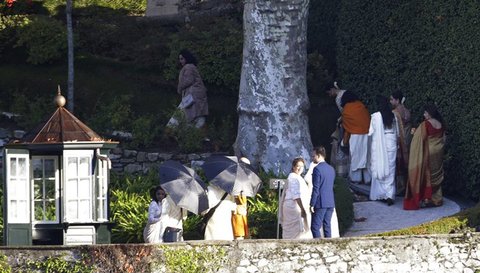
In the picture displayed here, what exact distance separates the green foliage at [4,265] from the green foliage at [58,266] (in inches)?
8.9

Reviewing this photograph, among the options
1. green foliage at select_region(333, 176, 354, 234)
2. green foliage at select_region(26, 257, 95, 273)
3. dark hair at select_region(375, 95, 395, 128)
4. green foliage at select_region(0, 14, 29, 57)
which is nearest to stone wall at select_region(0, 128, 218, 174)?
green foliage at select_region(333, 176, 354, 234)

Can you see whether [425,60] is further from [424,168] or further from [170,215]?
[170,215]

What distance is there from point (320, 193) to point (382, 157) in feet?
11.5

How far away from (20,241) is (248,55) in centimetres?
590

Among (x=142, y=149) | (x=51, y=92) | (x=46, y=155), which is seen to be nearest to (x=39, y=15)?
(x=51, y=92)

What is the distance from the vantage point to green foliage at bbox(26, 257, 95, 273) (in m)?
21.9

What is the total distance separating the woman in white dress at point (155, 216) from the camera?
22.9 metres

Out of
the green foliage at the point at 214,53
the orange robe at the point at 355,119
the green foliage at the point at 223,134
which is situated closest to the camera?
the orange robe at the point at 355,119

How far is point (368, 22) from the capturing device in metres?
29.2

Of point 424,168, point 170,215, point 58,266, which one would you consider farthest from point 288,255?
point 424,168

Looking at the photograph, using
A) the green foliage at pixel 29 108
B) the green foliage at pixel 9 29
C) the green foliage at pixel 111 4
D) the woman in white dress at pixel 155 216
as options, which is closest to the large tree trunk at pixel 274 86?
the green foliage at pixel 29 108

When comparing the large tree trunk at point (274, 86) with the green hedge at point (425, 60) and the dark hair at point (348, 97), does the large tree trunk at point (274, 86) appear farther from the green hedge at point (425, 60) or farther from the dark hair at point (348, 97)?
the green hedge at point (425, 60)

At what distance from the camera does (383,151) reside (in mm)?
26406

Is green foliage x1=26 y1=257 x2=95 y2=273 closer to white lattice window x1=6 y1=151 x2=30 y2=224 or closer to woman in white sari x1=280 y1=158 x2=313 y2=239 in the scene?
white lattice window x1=6 y1=151 x2=30 y2=224
